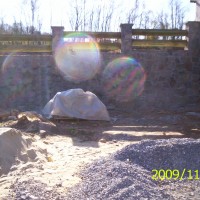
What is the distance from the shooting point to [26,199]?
3996mm

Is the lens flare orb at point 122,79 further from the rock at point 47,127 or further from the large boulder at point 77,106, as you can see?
the rock at point 47,127

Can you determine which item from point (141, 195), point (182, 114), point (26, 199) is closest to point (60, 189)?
point (26, 199)

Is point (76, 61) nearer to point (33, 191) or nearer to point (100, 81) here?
point (100, 81)

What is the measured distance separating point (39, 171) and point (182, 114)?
620cm

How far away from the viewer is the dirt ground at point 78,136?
16.4ft

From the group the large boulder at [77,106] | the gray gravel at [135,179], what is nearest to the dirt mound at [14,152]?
the gray gravel at [135,179]

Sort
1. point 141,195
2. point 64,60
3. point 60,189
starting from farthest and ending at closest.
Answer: point 64,60, point 60,189, point 141,195

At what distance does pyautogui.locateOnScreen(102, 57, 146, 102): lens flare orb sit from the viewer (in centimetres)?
1123

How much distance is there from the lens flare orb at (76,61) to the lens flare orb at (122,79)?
1.44 feet

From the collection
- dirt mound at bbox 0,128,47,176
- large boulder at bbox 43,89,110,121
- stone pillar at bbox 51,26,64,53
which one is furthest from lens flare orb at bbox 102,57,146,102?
dirt mound at bbox 0,128,47,176

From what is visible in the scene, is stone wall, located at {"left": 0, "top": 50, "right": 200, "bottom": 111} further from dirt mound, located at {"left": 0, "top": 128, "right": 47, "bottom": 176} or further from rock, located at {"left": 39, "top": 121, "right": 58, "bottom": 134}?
dirt mound, located at {"left": 0, "top": 128, "right": 47, "bottom": 176}

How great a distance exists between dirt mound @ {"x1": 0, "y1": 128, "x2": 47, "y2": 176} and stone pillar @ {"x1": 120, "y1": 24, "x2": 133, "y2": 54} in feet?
19.6

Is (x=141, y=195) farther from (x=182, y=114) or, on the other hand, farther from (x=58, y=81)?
(x=58, y=81)

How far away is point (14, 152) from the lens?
5605 millimetres
